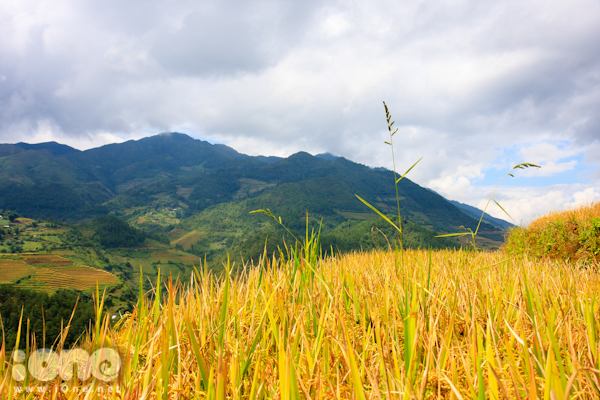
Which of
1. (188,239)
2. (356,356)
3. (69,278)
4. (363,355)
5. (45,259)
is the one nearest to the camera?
(363,355)

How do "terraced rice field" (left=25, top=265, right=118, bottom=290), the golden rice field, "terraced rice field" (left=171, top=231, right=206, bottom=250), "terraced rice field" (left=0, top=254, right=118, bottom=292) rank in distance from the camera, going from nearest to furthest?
the golden rice field < "terraced rice field" (left=0, top=254, right=118, bottom=292) < "terraced rice field" (left=25, top=265, right=118, bottom=290) < "terraced rice field" (left=171, top=231, right=206, bottom=250)

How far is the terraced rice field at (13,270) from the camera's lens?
62.8m

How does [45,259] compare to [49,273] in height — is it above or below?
above

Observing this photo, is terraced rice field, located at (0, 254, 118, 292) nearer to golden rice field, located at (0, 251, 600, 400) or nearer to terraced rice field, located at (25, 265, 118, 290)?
terraced rice field, located at (25, 265, 118, 290)

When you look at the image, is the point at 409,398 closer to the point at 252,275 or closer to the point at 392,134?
the point at 392,134

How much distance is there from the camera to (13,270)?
6825 cm

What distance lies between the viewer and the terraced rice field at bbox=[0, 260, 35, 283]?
62850mm

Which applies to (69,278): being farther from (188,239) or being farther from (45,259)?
(188,239)

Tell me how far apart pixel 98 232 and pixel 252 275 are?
159772mm

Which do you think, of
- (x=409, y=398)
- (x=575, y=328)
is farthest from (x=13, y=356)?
(x=575, y=328)

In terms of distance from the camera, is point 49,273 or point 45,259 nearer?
point 49,273

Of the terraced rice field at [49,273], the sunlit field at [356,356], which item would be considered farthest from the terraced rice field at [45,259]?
the sunlit field at [356,356]

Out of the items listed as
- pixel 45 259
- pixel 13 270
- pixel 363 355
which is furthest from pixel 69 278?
pixel 363 355

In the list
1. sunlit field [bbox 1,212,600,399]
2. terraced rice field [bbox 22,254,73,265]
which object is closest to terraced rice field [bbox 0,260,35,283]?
terraced rice field [bbox 22,254,73,265]
